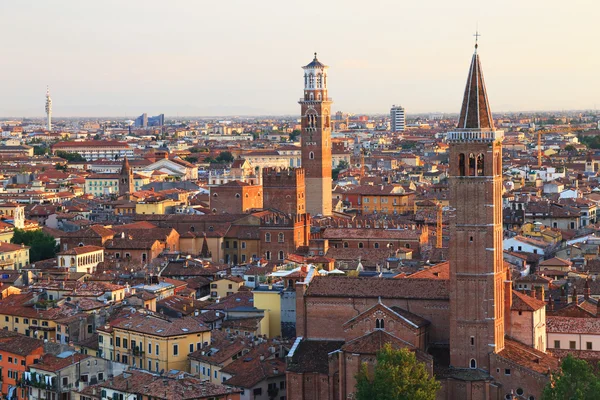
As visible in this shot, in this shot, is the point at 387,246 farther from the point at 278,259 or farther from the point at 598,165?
the point at 598,165

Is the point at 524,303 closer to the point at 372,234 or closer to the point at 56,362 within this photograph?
the point at 56,362

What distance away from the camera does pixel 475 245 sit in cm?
2633

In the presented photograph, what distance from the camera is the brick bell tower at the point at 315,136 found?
55031mm

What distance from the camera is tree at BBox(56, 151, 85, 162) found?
121m

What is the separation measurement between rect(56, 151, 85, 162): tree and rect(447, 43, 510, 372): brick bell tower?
96.6 meters

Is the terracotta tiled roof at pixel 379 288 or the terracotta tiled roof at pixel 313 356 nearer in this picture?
the terracotta tiled roof at pixel 313 356

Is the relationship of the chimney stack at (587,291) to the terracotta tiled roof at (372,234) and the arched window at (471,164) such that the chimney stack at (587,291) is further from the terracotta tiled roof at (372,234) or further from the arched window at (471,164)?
the terracotta tiled roof at (372,234)

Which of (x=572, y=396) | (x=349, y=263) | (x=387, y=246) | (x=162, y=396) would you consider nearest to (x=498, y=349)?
(x=572, y=396)

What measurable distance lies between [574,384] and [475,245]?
14.9ft

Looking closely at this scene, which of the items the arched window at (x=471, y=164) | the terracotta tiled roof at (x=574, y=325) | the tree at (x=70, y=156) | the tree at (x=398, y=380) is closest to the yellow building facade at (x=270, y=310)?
the terracotta tiled roof at (x=574, y=325)

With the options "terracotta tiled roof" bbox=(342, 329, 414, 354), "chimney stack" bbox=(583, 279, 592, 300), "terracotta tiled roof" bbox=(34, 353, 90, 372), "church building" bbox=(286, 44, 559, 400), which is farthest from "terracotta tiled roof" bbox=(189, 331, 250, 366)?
"chimney stack" bbox=(583, 279, 592, 300)

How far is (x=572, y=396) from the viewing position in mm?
22375

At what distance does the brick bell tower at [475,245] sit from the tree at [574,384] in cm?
317

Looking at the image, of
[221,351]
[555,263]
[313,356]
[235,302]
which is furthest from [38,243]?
[313,356]
